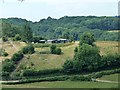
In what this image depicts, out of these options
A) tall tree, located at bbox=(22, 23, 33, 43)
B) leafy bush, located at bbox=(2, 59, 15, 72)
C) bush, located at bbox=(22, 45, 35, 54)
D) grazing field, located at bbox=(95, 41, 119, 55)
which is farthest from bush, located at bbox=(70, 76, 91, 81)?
tall tree, located at bbox=(22, 23, 33, 43)

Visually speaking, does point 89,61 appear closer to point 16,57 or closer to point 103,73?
point 103,73

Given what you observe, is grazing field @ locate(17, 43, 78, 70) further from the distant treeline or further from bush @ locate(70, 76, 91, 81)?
the distant treeline

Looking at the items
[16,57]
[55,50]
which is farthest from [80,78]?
[55,50]

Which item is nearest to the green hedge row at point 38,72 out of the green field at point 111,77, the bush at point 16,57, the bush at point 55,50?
the bush at point 16,57

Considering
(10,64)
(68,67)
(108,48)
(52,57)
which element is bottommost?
(68,67)

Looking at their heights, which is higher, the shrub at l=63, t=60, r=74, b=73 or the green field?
the shrub at l=63, t=60, r=74, b=73

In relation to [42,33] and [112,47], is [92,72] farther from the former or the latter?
[42,33]

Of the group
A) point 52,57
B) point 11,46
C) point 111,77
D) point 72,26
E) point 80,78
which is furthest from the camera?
point 72,26

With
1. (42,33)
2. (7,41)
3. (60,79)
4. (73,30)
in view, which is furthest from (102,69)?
(42,33)

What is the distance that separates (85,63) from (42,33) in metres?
70.7

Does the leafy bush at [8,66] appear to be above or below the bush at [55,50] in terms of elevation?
below

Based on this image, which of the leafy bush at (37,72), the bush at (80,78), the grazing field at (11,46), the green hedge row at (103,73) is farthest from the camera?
the grazing field at (11,46)

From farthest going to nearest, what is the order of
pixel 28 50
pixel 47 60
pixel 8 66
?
pixel 28 50, pixel 47 60, pixel 8 66

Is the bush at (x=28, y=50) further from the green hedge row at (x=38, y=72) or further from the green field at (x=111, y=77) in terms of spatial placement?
the green field at (x=111, y=77)
